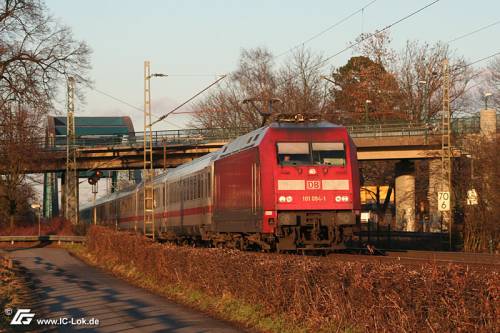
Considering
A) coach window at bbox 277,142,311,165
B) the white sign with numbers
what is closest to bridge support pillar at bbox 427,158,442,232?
→ the white sign with numbers

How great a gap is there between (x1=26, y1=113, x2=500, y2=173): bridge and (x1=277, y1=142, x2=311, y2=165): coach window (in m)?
29.7

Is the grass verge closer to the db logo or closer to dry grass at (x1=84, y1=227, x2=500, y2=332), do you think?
dry grass at (x1=84, y1=227, x2=500, y2=332)

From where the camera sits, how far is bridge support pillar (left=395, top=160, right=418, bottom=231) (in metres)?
62.9

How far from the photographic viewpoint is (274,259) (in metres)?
14.6

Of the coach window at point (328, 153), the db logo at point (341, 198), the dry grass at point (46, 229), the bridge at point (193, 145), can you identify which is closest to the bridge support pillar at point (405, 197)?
the bridge at point (193, 145)

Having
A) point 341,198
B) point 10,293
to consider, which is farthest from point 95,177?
point 10,293

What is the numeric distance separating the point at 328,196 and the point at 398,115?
57.3 metres

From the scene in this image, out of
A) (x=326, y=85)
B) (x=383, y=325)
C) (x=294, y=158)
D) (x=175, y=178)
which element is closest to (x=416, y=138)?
(x=175, y=178)

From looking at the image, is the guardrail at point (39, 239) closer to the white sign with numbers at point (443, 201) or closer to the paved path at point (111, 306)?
the white sign with numbers at point (443, 201)

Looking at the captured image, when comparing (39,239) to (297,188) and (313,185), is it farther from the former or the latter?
(313,185)

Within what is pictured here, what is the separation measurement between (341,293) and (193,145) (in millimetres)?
52600

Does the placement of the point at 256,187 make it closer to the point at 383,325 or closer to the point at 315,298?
the point at 315,298

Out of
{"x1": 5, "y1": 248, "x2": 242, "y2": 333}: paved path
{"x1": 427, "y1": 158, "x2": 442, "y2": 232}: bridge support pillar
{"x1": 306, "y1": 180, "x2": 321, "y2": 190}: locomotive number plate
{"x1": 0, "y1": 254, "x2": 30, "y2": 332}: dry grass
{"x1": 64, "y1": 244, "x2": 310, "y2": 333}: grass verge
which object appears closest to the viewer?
{"x1": 64, "y1": 244, "x2": 310, "y2": 333}: grass verge

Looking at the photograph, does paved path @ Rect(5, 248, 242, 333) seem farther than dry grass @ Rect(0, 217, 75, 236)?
No
